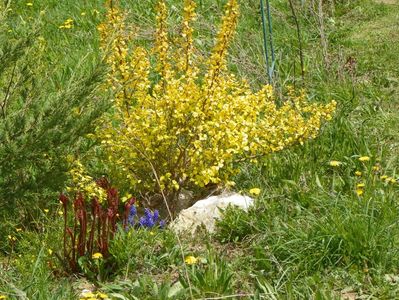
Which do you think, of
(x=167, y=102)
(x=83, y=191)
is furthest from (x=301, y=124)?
(x=83, y=191)

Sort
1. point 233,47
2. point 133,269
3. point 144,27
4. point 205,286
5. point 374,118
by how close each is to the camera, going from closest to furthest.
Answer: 1. point 205,286
2. point 133,269
3. point 374,118
4. point 233,47
5. point 144,27

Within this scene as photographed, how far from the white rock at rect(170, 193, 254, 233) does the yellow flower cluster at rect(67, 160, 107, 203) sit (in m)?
0.43

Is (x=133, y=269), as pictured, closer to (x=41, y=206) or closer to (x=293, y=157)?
(x=41, y=206)

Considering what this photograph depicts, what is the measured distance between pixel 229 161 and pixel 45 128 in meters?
1.09

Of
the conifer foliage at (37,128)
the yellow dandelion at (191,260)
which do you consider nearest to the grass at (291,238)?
the yellow dandelion at (191,260)

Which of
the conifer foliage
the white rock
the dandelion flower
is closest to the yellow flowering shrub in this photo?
the white rock

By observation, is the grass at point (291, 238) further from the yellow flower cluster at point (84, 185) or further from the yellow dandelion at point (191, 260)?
the yellow flower cluster at point (84, 185)

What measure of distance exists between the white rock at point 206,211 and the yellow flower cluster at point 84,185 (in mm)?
429

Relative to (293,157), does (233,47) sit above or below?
above

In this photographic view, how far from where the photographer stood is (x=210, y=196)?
505cm

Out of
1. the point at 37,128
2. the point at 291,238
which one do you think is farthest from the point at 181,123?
the point at 291,238

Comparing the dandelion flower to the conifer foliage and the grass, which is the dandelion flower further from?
the conifer foliage

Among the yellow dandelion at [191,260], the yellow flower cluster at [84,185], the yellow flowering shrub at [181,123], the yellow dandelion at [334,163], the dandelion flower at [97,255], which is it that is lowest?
the yellow dandelion at [191,260]

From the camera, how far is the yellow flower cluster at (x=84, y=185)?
181 inches
